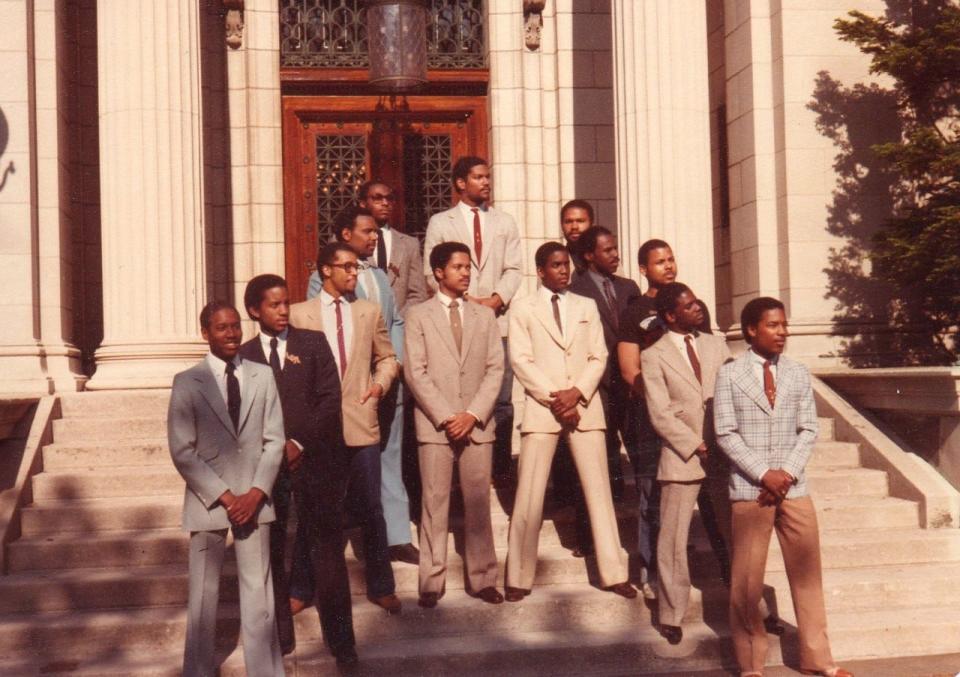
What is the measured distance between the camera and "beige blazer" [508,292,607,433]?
857 cm

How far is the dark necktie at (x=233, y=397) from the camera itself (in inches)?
284

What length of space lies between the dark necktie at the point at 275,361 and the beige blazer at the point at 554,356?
167 centimetres

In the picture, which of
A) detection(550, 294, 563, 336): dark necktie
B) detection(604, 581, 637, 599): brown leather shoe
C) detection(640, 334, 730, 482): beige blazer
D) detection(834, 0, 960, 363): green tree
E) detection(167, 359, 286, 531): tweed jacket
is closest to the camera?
detection(167, 359, 286, 531): tweed jacket

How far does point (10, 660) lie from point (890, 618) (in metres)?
5.54

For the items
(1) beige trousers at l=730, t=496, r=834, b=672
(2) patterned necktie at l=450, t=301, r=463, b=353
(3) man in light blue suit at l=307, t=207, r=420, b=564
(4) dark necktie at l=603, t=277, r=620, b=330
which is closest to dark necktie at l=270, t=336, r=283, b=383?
(3) man in light blue suit at l=307, t=207, r=420, b=564

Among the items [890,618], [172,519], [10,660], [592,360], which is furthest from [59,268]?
[890,618]

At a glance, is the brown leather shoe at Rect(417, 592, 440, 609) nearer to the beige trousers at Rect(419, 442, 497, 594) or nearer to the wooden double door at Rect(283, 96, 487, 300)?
the beige trousers at Rect(419, 442, 497, 594)

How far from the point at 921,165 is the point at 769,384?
4302mm

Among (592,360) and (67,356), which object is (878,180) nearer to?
(592,360)

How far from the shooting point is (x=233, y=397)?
7.21m

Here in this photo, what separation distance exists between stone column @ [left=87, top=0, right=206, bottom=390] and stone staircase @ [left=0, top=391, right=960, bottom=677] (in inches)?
47.8

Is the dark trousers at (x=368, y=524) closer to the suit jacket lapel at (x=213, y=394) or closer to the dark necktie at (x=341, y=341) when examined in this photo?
the dark necktie at (x=341, y=341)

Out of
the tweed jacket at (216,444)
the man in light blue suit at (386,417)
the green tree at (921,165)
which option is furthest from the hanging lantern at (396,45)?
the tweed jacket at (216,444)

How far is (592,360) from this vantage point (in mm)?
8648
